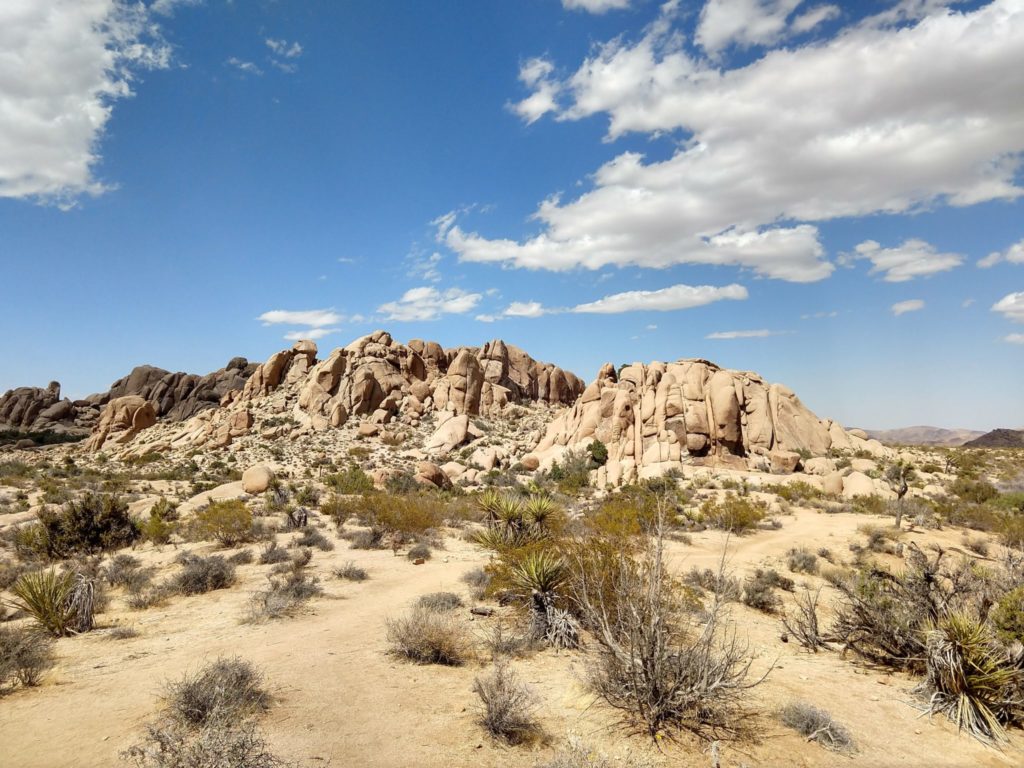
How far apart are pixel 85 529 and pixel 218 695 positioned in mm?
13539

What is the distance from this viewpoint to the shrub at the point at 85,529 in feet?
48.1

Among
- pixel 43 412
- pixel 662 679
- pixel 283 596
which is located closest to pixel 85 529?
pixel 283 596

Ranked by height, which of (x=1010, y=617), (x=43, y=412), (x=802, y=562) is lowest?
(x=802, y=562)

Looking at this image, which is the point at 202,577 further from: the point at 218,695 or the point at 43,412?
the point at 43,412

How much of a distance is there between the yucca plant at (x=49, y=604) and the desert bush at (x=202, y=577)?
8.02 ft

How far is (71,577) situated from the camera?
9.92 m

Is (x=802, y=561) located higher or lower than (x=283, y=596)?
lower

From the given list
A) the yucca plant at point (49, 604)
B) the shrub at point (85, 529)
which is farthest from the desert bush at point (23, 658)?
the shrub at point (85, 529)

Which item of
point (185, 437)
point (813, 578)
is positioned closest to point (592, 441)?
point (813, 578)

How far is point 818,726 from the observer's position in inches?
235

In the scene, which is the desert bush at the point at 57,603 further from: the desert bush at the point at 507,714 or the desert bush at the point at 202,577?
the desert bush at the point at 507,714

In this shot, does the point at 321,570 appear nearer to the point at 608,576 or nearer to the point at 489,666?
the point at 489,666

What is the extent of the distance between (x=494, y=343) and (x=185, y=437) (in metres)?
34.4

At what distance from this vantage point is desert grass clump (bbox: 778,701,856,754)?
5770mm
